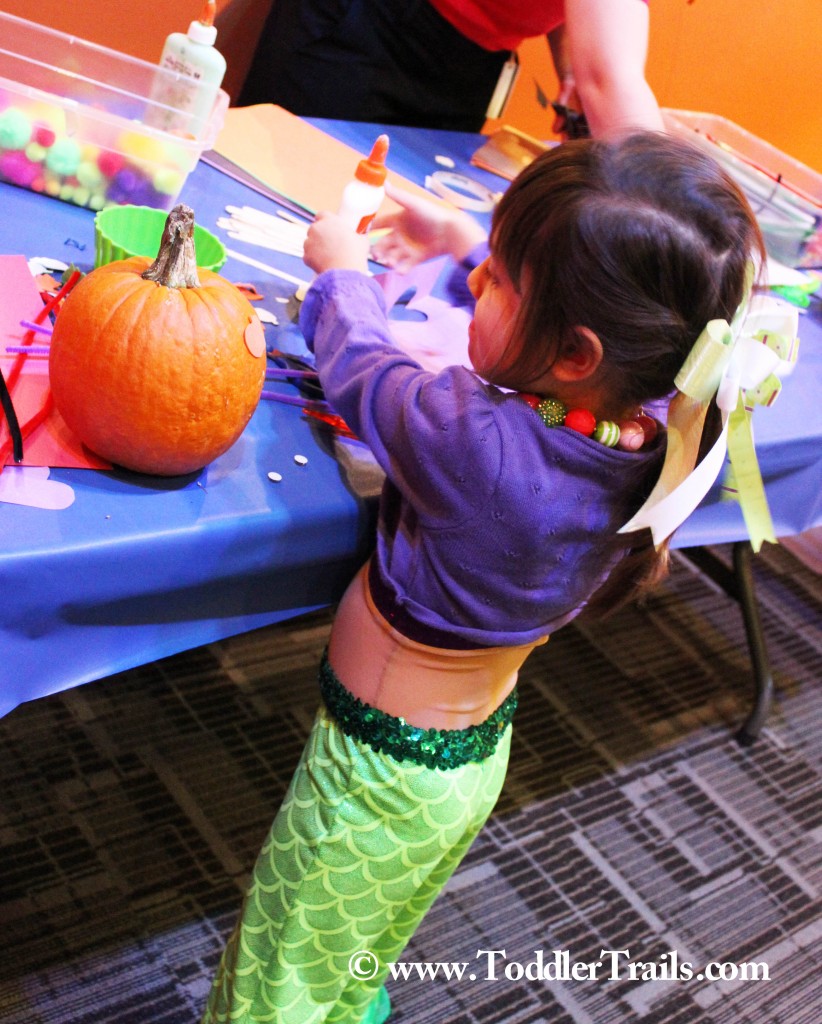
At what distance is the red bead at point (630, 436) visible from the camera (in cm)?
86

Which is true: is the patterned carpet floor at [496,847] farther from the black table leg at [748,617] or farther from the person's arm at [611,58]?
the person's arm at [611,58]

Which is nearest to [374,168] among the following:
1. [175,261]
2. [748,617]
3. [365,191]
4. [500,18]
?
[365,191]

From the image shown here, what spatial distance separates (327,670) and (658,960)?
96 centimetres

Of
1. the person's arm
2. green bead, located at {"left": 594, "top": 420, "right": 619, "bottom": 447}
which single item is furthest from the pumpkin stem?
the person's arm

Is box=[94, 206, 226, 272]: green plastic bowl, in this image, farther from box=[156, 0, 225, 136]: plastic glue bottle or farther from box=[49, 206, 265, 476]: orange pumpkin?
box=[156, 0, 225, 136]: plastic glue bottle

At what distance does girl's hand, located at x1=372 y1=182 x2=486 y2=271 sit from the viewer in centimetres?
122

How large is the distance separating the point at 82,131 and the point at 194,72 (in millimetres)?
206

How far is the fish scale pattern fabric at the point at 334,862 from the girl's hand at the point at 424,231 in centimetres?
58

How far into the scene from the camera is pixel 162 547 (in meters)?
0.82

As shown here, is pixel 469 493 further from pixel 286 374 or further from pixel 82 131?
pixel 82 131

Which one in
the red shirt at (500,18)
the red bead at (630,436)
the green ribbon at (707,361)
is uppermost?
the red shirt at (500,18)

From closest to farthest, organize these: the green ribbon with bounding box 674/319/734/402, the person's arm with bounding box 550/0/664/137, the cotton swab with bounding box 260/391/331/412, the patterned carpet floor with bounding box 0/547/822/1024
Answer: the green ribbon with bounding box 674/319/734/402 < the cotton swab with bounding box 260/391/331/412 < the patterned carpet floor with bounding box 0/547/822/1024 < the person's arm with bounding box 550/0/664/137
